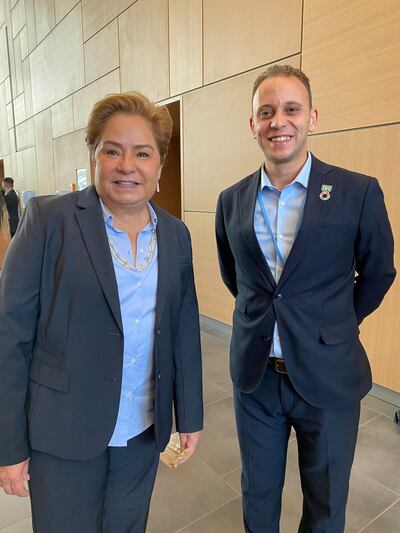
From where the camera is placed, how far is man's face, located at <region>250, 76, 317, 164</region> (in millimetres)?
1272

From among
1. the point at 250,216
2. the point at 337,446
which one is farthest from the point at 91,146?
the point at 337,446

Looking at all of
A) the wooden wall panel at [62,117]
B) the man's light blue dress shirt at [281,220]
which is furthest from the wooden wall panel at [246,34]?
the wooden wall panel at [62,117]

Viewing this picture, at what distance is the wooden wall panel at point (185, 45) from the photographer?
14.5ft

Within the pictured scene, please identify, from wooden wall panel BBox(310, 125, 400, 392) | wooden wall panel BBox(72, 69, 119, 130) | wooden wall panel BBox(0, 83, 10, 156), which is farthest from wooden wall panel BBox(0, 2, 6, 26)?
A: wooden wall panel BBox(310, 125, 400, 392)

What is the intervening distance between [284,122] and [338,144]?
82.4 inches

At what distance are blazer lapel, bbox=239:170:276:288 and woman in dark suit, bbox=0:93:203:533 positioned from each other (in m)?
0.26

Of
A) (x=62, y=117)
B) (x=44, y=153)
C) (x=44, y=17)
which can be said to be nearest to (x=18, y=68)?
(x=44, y=17)

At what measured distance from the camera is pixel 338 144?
312 cm

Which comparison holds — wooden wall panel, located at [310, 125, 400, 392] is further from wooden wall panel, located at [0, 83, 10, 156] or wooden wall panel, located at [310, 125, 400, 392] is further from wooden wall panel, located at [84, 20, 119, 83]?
wooden wall panel, located at [0, 83, 10, 156]

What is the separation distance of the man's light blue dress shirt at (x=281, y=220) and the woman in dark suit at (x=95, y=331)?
0.31 m

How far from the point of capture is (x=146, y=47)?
5.35 meters

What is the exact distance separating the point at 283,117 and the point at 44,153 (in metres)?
10.0

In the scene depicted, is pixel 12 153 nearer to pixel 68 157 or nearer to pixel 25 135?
pixel 25 135

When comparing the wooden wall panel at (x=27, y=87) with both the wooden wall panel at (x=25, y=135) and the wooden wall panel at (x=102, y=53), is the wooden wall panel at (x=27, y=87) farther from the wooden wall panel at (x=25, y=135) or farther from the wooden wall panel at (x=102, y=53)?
the wooden wall panel at (x=102, y=53)
